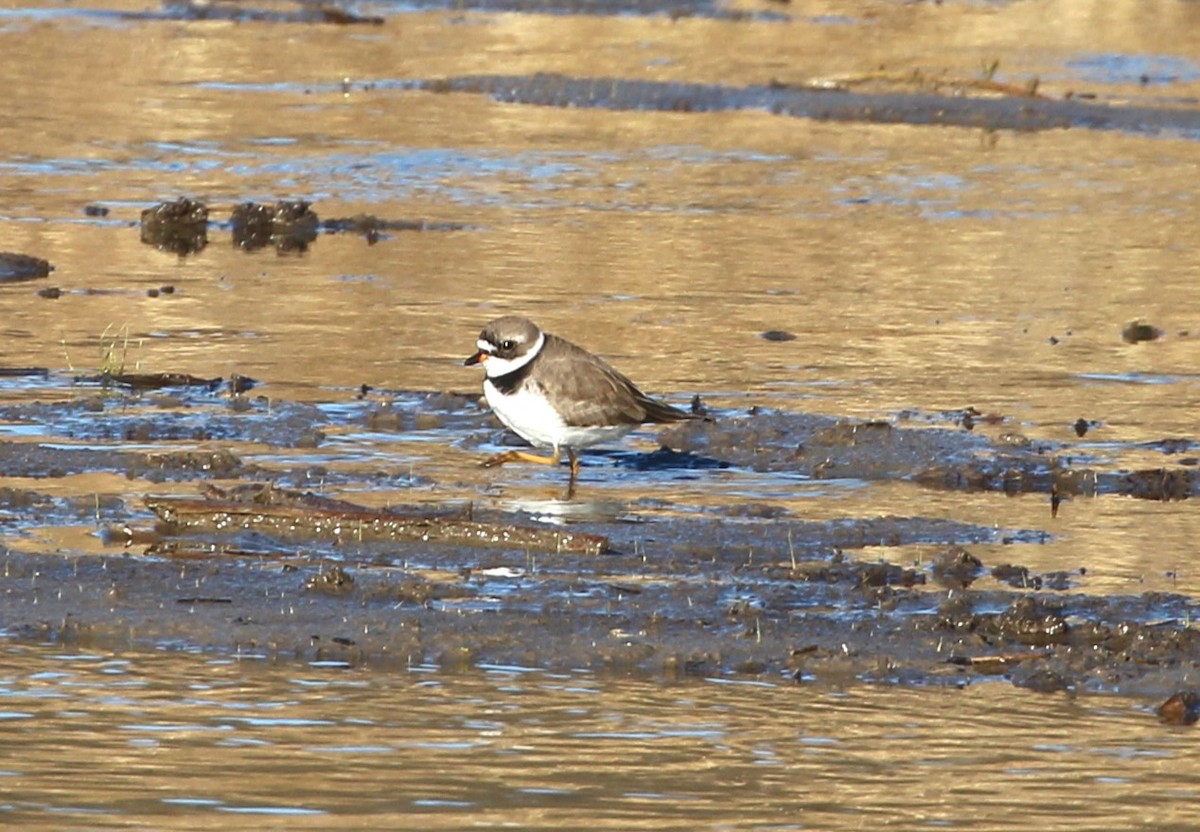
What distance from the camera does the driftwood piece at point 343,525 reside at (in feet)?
27.0

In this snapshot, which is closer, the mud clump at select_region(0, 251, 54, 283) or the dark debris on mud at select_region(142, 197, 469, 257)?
the mud clump at select_region(0, 251, 54, 283)

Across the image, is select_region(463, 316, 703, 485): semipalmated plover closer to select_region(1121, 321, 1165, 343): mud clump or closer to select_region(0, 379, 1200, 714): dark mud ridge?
select_region(0, 379, 1200, 714): dark mud ridge

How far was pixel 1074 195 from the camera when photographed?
17.4 m

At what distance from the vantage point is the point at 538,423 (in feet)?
31.0

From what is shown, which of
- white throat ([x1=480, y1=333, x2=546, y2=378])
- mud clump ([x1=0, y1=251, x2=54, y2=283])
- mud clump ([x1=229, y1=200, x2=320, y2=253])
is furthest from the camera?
mud clump ([x1=229, y1=200, x2=320, y2=253])

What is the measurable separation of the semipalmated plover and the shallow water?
2.54 m

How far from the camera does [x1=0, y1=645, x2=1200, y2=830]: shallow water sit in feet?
19.0

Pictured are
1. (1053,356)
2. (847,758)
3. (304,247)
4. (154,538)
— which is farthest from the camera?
(304,247)

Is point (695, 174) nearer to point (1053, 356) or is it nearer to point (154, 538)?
point (1053, 356)

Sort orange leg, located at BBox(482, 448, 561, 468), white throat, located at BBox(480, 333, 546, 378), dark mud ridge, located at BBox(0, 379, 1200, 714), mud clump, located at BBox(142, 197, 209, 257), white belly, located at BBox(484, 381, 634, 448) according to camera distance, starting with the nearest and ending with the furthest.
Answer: dark mud ridge, located at BBox(0, 379, 1200, 714) < white belly, located at BBox(484, 381, 634, 448) < white throat, located at BBox(480, 333, 546, 378) < orange leg, located at BBox(482, 448, 561, 468) < mud clump, located at BBox(142, 197, 209, 257)

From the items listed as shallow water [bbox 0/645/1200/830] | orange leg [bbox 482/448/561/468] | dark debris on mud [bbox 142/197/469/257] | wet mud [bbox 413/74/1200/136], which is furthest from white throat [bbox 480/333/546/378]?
wet mud [bbox 413/74/1200/136]

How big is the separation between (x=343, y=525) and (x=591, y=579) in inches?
36.7

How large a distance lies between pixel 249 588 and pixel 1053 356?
228 inches

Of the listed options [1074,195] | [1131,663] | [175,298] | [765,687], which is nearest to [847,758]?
[765,687]
